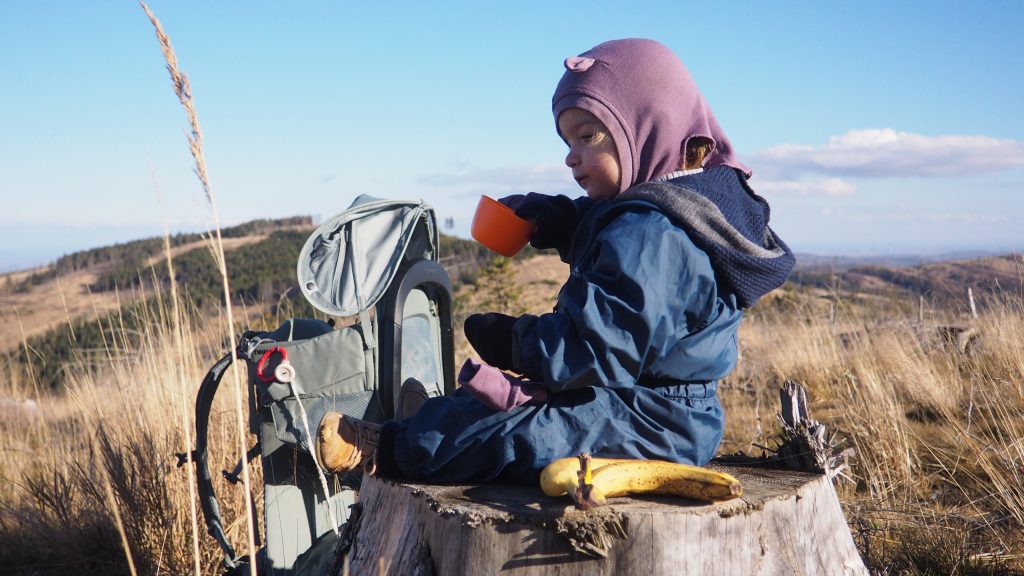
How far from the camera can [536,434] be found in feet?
6.65

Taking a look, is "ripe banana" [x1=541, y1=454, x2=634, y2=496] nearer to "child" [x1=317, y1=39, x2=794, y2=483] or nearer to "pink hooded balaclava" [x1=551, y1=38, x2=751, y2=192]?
"child" [x1=317, y1=39, x2=794, y2=483]

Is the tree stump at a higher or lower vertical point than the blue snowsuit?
lower

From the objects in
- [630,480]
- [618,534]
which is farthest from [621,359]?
[618,534]

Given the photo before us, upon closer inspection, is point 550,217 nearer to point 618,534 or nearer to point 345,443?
point 345,443

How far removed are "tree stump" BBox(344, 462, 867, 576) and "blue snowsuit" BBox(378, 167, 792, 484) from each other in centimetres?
11

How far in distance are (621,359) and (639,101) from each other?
77cm

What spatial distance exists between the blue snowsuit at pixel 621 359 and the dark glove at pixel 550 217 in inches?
13.0

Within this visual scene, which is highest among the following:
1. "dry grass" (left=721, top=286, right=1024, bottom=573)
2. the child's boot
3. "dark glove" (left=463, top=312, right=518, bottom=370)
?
"dark glove" (left=463, top=312, right=518, bottom=370)

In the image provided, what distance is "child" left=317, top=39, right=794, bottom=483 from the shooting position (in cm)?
196

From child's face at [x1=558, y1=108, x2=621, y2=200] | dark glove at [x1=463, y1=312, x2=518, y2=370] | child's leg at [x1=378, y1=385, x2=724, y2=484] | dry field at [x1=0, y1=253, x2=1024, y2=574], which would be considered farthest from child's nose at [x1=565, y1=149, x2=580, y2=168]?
dry field at [x1=0, y1=253, x2=1024, y2=574]

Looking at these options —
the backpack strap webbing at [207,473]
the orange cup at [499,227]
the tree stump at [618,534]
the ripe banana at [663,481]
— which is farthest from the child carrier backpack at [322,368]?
the ripe banana at [663,481]

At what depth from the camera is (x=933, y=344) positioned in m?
6.51

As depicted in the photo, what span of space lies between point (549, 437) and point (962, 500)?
265cm

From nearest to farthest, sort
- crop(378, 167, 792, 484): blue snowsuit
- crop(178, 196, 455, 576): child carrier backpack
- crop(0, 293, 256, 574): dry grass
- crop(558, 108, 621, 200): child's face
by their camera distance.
A: 1. crop(378, 167, 792, 484): blue snowsuit
2. crop(558, 108, 621, 200): child's face
3. crop(178, 196, 455, 576): child carrier backpack
4. crop(0, 293, 256, 574): dry grass
